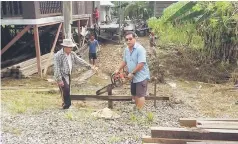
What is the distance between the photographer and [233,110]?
791 cm

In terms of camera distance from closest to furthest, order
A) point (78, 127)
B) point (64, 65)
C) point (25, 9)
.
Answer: point (78, 127), point (64, 65), point (25, 9)

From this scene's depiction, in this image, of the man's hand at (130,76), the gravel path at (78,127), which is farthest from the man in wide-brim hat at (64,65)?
the man's hand at (130,76)

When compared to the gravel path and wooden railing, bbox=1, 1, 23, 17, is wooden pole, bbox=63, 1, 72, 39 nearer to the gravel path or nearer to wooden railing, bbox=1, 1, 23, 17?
wooden railing, bbox=1, 1, 23, 17

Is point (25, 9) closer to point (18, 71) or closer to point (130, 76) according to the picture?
point (18, 71)

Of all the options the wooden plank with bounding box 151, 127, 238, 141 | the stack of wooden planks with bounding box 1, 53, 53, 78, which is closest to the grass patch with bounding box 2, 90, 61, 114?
the stack of wooden planks with bounding box 1, 53, 53, 78

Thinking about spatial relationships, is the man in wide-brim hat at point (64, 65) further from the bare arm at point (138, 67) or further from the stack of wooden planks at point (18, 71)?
the stack of wooden planks at point (18, 71)

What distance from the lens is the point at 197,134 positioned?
4.18 m

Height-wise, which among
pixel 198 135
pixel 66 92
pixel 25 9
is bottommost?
pixel 66 92

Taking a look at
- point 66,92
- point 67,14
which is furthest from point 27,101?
point 67,14

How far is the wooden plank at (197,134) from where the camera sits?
160 inches

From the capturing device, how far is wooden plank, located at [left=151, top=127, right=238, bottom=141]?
160 inches

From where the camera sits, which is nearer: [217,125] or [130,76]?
[217,125]

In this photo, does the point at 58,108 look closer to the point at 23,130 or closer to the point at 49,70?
the point at 23,130

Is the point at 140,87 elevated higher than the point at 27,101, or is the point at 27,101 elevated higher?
the point at 140,87
